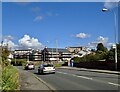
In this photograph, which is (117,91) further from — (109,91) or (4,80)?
(4,80)

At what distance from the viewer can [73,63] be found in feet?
262

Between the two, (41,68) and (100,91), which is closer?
(100,91)

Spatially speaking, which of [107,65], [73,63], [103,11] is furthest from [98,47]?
[103,11]

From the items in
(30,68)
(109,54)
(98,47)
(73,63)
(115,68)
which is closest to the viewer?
(115,68)

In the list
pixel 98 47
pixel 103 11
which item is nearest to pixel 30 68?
pixel 103 11

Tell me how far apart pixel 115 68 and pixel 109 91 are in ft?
91.4

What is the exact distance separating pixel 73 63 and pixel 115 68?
116 ft

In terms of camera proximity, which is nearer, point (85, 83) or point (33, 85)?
point (33, 85)

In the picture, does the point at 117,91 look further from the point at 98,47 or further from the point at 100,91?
the point at 98,47

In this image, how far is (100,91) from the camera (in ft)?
57.2

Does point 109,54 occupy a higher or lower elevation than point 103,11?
lower

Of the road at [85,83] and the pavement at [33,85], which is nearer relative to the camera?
the pavement at [33,85]

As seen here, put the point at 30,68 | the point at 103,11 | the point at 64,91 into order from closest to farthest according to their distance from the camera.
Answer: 1. the point at 64,91
2. the point at 103,11
3. the point at 30,68

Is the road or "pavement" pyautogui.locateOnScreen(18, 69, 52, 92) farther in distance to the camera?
the road
